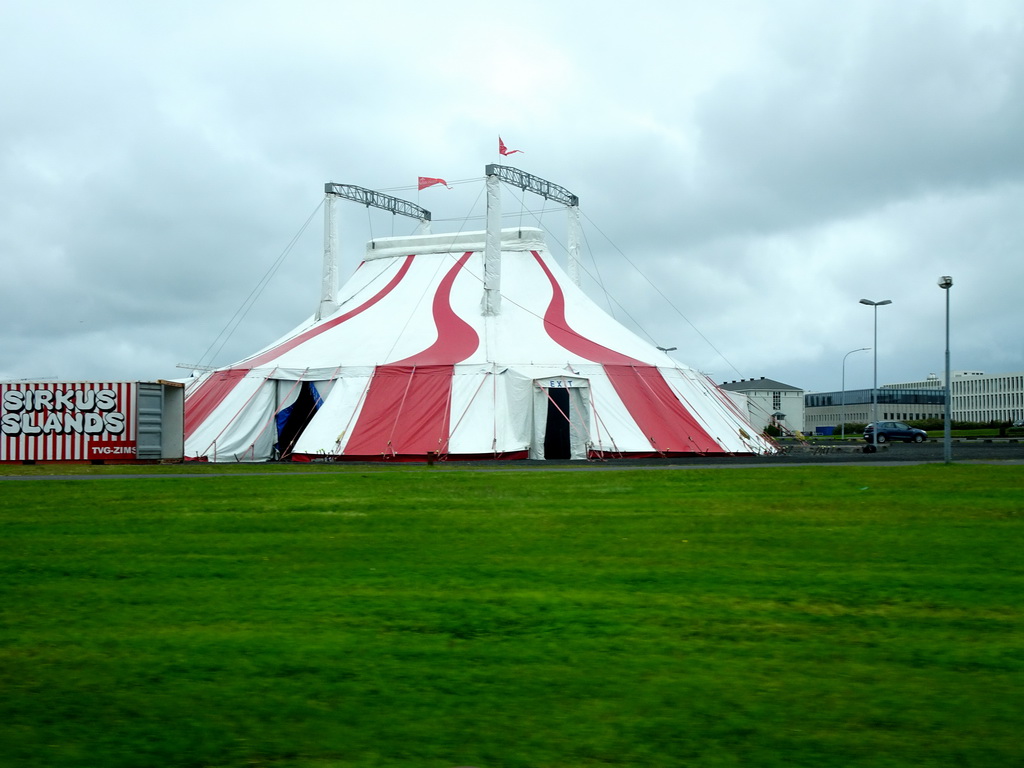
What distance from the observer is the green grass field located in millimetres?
2992

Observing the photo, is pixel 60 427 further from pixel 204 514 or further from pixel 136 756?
pixel 136 756

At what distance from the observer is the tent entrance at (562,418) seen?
22500mm

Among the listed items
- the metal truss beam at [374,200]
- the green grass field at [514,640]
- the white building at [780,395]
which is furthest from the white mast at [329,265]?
the white building at [780,395]

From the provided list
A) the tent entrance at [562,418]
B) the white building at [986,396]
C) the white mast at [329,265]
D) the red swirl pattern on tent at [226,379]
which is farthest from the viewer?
the white building at [986,396]

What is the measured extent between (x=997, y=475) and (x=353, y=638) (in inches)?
502

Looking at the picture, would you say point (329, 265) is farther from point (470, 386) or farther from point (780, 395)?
point (780, 395)

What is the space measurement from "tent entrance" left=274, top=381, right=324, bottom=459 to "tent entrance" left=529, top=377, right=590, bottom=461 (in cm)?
542

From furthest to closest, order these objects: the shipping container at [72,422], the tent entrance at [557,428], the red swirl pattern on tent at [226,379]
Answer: the red swirl pattern on tent at [226,379] → the tent entrance at [557,428] → the shipping container at [72,422]

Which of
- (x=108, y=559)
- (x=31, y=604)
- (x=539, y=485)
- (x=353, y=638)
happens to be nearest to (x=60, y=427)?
(x=539, y=485)

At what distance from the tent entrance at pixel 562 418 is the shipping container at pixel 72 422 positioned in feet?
29.3

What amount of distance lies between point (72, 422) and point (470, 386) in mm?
8952

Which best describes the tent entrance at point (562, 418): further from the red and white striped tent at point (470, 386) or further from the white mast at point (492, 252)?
the white mast at point (492, 252)

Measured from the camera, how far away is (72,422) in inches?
864

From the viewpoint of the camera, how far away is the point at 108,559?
259 inches
